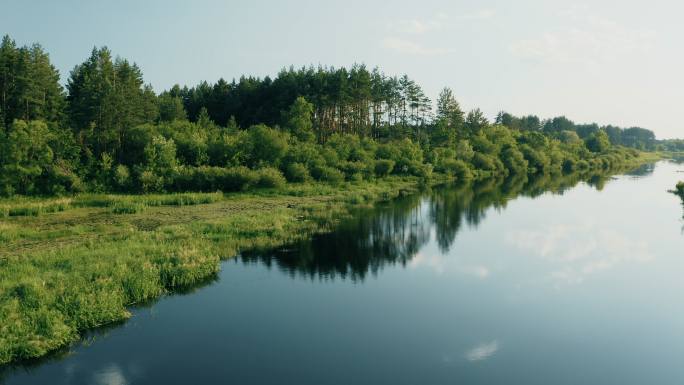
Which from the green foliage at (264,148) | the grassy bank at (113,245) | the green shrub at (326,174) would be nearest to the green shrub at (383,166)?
the green shrub at (326,174)

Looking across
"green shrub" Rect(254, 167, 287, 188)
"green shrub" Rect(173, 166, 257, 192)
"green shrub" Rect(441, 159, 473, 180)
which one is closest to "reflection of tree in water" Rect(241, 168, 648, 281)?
"green shrub" Rect(254, 167, 287, 188)

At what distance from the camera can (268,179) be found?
205 ft

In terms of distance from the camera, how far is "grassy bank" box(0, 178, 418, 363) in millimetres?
19922

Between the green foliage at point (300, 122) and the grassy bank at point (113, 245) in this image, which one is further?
the green foliage at point (300, 122)

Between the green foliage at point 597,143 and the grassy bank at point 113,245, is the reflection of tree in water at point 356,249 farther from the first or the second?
the green foliage at point 597,143

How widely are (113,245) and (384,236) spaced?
2164cm

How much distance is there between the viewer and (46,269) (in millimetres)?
25188

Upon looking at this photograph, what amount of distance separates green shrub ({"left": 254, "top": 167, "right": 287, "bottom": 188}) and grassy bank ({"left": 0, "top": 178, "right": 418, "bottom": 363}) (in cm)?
198

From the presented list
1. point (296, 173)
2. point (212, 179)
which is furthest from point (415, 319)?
point (296, 173)

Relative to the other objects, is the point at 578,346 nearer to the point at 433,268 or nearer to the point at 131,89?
the point at 433,268

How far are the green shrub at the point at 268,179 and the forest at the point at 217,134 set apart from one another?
0.15 m

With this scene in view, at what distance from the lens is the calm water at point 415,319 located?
18.3 m

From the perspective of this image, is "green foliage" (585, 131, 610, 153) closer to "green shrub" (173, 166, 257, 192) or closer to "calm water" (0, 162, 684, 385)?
"calm water" (0, 162, 684, 385)

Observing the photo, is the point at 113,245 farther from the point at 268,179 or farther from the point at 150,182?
the point at 268,179
